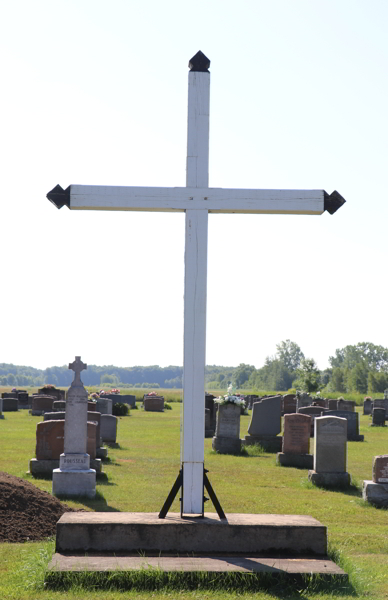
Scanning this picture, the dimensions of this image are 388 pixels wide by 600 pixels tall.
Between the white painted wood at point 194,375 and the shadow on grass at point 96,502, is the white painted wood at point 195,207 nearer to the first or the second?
the white painted wood at point 194,375

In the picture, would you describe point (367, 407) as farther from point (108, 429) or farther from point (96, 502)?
point (96, 502)

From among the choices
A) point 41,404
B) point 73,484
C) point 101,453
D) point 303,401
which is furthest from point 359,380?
point 73,484

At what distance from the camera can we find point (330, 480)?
1371cm

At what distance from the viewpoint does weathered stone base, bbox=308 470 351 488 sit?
539 inches

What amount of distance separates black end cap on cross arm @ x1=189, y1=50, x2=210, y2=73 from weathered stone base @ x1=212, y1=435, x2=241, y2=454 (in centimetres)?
1460

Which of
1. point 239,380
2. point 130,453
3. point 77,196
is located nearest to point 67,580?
point 77,196

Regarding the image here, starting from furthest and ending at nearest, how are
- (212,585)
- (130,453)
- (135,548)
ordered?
(130,453), (135,548), (212,585)

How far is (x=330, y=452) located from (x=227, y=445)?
5609 mm

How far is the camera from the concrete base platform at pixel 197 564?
5219 mm

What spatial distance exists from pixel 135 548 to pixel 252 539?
1.00 meters

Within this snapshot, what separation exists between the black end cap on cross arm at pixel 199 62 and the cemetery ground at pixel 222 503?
4.29m

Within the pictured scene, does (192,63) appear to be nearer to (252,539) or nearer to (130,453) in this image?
(252,539)

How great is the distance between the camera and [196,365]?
5.73 metres

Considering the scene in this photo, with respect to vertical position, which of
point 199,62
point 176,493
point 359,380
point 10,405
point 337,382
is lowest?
point 10,405
